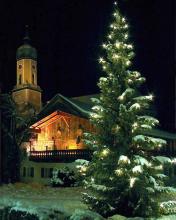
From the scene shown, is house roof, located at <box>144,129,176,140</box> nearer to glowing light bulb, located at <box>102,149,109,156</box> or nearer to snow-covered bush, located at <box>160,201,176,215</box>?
snow-covered bush, located at <box>160,201,176,215</box>

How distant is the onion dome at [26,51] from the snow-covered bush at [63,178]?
100 ft

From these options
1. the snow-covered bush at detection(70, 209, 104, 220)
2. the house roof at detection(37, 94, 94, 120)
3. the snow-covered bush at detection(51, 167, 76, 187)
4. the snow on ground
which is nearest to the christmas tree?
the snow-covered bush at detection(70, 209, 104, 220)

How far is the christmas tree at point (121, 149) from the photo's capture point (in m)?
20.4

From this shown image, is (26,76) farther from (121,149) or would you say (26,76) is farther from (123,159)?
(123,159)

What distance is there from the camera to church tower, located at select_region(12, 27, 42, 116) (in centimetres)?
6538

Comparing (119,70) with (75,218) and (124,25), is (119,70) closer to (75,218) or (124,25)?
(124,25)

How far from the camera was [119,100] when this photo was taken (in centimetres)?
2111

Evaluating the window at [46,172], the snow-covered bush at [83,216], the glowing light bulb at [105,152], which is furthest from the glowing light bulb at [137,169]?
the window at [46,172]

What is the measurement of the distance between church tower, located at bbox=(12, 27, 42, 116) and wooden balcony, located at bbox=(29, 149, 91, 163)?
2097 centimetres

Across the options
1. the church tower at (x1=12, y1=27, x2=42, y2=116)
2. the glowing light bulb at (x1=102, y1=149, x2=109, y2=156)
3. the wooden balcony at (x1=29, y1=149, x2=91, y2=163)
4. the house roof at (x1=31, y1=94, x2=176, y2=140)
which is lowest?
the wooden balcony at (x1=29, y1=149, x2=91, y2=163)

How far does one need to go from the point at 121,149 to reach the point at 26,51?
46344mm

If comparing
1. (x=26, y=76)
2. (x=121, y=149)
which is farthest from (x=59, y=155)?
(x=26, y=76)

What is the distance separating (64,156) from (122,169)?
22.2 m

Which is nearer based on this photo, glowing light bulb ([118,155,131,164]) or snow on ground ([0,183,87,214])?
glowing light bulb ([118,155,131,164])
